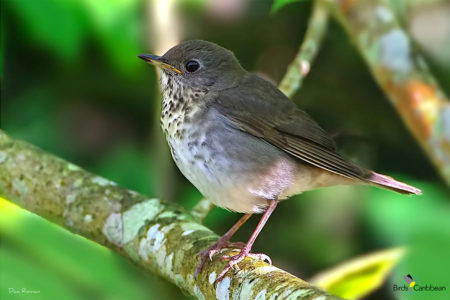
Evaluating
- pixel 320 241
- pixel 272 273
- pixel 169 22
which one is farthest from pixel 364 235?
pixel 272 273

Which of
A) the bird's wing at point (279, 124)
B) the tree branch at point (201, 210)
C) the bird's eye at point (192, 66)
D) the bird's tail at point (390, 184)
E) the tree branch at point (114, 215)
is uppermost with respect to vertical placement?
the bird's eye at point (192, 66)

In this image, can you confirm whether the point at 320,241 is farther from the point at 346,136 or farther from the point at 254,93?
the point at 254,93

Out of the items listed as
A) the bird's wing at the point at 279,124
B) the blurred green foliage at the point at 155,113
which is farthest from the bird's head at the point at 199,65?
the blurred green foliage at the point at 155,113

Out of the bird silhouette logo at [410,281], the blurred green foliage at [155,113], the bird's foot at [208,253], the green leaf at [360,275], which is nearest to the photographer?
the bird silhouette logo at [410,281]

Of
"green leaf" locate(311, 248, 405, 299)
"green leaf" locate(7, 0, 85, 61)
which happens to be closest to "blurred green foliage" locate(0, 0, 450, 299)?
"green leaf" locate(7, 0, 85, 61)

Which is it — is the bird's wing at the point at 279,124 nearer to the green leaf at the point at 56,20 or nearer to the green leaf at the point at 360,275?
the green leaf at the point at 360,275

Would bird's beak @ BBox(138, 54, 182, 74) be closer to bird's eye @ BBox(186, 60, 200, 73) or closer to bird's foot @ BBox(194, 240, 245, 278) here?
bird's eye @ BBox(186, 60, 200, 73)

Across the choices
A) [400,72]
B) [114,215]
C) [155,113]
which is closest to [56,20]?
[155,113]
